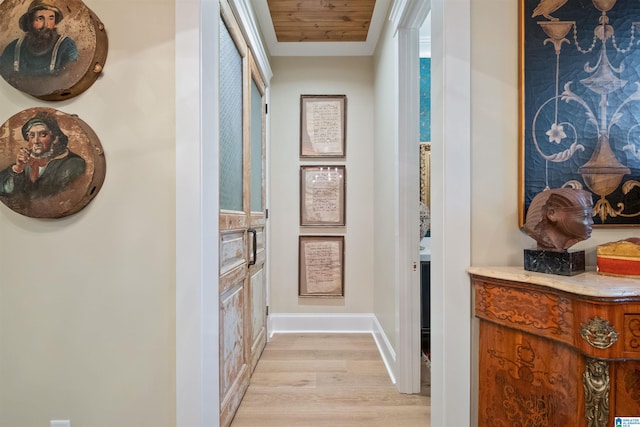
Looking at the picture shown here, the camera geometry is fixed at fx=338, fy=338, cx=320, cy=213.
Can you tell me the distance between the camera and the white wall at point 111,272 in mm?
1312

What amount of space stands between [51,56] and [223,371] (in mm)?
1551

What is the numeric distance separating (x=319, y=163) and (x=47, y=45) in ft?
7.47

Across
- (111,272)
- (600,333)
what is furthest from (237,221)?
(600,333)

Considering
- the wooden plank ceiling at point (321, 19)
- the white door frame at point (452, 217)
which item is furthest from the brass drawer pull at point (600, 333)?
the wooden plank ceiling at point (321, 19)

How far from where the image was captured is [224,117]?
1792 mm

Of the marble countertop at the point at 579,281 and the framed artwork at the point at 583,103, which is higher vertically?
the framed artwork at the point at 583,103

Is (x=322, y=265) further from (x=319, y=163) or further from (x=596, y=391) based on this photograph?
(x=596, y=391)

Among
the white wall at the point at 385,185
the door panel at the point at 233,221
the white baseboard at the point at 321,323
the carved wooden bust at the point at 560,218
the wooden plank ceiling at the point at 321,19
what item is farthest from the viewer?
the white baseboard at the point at 321,323

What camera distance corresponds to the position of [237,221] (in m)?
1.98

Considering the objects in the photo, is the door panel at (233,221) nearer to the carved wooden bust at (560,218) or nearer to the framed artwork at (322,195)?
the framed artwork at (322,195)

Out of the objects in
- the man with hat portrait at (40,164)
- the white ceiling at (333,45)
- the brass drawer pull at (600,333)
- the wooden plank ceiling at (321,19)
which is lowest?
the brass drawer pull at (600,333)

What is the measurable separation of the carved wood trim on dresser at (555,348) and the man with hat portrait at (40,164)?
1609 millimetres

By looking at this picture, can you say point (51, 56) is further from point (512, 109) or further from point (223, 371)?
point (512, 109)

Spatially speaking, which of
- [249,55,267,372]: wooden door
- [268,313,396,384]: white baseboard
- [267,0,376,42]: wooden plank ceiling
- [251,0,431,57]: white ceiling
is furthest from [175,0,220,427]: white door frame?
[268,313,396,384]: white baseboard
